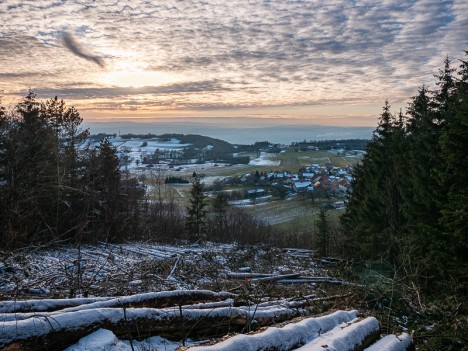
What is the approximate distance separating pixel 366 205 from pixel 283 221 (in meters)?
41.6

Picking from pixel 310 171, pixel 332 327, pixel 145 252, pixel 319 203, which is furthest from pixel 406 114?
pixel 310 171

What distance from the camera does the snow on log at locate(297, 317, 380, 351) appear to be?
3.00 meters

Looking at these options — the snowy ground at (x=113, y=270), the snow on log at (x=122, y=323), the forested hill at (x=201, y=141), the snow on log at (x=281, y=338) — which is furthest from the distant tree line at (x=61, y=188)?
the forested hill at (x=201, y=141)

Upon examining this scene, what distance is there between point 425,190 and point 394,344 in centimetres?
1255

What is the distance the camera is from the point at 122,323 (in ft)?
13.0

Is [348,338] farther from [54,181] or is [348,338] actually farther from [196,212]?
[196,212]

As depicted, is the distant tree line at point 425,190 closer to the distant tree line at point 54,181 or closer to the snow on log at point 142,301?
the snow on log at point 142,301

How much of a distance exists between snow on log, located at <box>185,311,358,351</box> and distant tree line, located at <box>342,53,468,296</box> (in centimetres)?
407

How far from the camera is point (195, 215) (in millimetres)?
36531

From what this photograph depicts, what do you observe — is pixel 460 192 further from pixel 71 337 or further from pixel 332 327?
pixel 71 337

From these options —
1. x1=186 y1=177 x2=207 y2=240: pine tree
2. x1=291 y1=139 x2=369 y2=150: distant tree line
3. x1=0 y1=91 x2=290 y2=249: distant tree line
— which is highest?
x1=291 y1=139 x2=369 y2=150: distant tree line

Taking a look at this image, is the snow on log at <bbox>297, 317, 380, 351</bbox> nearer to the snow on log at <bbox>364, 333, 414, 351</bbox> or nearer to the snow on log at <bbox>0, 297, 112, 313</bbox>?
the snow on log at <bbox>364, 333, 414, 351</bbox>

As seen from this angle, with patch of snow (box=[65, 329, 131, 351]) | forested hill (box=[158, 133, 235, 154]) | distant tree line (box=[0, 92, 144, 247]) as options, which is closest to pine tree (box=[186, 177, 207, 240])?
distant tree line (box=[0, 92, 144, 247])

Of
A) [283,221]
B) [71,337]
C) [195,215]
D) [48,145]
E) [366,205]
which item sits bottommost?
[283,221]
